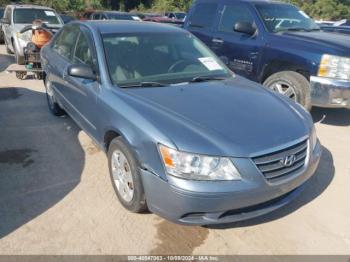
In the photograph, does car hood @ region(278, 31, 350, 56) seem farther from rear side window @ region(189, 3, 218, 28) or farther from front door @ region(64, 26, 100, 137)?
front door @ region(64, 26, 100, 137)

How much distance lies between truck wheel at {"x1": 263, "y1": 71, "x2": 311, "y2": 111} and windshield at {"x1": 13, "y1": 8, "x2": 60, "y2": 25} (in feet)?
25.5

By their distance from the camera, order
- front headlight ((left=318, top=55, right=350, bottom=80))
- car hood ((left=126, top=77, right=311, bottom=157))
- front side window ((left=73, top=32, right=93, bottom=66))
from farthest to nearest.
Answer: front headlight ((left=318, top=55, right=350, bottom=80)) → front side window ((left=73, top=32, right=93, bottom=66)) → car hood ((left=126, top=77, right=311, bottom=157))

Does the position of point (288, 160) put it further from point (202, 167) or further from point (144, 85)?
point (144, 85)

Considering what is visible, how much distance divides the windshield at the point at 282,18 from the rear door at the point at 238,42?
0.21 meters

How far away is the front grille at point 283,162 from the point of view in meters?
2.68

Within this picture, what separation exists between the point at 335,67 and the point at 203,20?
2812 mm

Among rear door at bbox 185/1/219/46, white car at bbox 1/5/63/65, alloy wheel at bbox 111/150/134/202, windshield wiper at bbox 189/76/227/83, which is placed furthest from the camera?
white car at bbox 1/5/63/65

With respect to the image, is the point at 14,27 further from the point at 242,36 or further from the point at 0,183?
the point at 0,183

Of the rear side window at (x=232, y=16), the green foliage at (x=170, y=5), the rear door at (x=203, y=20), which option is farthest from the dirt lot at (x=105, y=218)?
the green foliage at (x=170, y=5)

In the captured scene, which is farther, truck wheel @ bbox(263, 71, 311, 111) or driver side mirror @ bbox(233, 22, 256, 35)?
driver side mirror @ bbox(233, 22, 256, 35)

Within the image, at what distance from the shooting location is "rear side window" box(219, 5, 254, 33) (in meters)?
6.09

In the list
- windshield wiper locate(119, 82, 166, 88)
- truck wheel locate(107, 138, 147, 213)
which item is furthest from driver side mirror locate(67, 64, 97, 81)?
truck wheel locate(107, 138, 147, 213)

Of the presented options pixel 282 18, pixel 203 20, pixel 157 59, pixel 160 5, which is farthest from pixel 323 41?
pixel 160 5

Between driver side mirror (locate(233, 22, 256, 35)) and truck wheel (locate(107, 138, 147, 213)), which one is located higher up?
driver side mirror (locate(233, 22, 256, 35))
